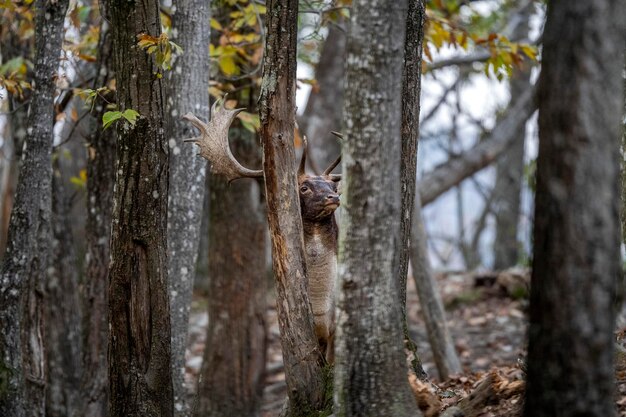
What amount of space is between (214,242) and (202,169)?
2.89 m

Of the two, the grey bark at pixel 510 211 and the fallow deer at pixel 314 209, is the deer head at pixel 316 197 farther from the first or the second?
the grey bark at pixel 510 211

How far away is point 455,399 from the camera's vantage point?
17.1 feet

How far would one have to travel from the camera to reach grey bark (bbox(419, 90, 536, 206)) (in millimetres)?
11969

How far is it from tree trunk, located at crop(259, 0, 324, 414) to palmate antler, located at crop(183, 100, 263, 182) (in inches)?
21.8

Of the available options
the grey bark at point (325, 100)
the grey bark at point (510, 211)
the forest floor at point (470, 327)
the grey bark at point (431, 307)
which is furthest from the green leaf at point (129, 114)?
the grey bark at point (510, 211)

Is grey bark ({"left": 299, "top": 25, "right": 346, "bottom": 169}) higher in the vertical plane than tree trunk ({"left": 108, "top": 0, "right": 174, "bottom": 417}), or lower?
higher

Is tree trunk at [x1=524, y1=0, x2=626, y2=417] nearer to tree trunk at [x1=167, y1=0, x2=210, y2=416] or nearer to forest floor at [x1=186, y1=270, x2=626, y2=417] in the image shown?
tree trunk at [x1=167, y1=0, x2=210, y2=416]

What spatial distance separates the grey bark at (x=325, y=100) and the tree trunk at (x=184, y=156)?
18.0ft

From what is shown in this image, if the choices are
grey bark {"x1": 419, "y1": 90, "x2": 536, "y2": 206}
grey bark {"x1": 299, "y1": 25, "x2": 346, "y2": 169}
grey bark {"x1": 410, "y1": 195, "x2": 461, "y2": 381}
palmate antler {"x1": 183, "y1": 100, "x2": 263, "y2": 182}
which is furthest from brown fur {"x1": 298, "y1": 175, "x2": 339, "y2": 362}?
grey bark {"x1": 419, "y1": 90, "x2": 536, "y2": 206}

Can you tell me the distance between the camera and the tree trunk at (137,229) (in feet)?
16.4

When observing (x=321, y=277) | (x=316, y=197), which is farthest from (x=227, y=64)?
(x=321, y=277)

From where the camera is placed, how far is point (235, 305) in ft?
30.2

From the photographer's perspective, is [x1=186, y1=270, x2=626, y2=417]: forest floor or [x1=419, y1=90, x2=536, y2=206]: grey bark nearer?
[x1=186, y1=270, x2=626, y2=417]: forest floor

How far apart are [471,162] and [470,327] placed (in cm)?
257
